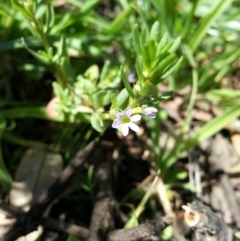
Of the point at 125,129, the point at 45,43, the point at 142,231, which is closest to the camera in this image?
the point at 125,129

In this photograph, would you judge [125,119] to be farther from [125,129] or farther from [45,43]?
[45,43]

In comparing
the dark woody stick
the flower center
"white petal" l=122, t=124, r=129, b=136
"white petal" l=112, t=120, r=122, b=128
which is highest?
the flower center

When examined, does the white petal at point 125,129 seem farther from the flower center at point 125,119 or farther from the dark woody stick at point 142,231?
the dark woody stick at point 142,231

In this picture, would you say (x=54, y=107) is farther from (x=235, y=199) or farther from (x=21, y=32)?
(x=235, y=199)

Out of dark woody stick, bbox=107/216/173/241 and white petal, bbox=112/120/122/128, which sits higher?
white petal, bbox=112/120/122/128

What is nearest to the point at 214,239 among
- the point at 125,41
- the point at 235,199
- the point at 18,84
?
the point at 235,199

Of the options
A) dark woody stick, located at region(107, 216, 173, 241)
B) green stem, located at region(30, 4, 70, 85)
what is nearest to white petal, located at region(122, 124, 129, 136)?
dark woody stick, located at region(107, 216, 173, 241)

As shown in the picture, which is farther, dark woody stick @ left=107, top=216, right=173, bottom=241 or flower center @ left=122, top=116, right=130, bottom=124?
dark woody stick @ left=107, top=216, right=173, bottom=241

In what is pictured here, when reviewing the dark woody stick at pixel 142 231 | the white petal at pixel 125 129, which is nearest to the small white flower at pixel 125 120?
the white petal at pixel 125 129

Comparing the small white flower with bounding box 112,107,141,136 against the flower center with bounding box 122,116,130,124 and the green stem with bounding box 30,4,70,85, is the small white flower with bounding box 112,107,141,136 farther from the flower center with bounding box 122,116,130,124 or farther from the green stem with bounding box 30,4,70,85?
the green stem with bounding box 30,4,70,85

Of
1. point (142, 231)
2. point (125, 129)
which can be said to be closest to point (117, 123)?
point (125, 129)

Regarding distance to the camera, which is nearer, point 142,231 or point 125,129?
point 125,129
